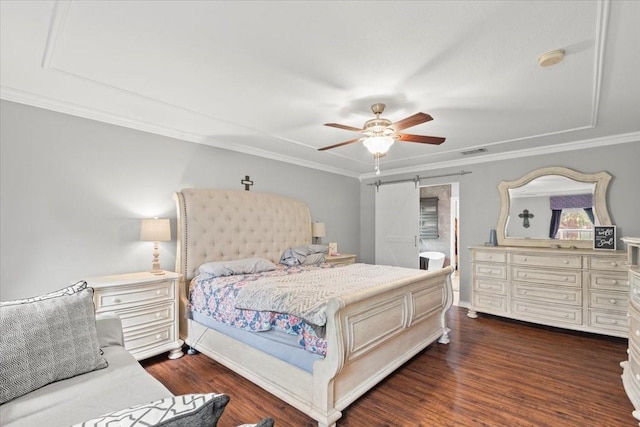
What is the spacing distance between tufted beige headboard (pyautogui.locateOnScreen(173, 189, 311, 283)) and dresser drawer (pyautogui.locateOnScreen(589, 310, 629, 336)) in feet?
12.4

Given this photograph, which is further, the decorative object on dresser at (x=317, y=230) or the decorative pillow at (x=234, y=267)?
the decorative object on dresser at (x=317, y=230)

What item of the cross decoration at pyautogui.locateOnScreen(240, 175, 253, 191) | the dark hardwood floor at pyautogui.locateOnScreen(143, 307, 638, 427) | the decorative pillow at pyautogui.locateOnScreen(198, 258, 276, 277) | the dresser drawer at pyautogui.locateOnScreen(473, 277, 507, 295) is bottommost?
the dark hardwood floor at pyautogui.locateOnScreen(143, 307, 638, 427)

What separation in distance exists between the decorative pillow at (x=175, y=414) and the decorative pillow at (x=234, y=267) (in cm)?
256

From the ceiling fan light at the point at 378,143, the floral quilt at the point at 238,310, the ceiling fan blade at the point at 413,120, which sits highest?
the ceiling fan blade at the point at 413,120

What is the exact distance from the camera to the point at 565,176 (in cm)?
423

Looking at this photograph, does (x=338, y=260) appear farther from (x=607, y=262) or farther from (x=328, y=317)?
(x=607, y=262)

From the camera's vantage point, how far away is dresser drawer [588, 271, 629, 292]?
3527 millimetres

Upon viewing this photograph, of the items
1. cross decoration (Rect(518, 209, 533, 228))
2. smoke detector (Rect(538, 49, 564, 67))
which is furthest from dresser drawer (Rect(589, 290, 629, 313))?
smoke detector (Rect(538, 49, 564, 67))

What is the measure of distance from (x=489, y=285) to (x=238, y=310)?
3627 mm

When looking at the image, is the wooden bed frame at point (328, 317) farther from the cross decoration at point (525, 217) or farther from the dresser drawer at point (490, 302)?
the cross decoration at point (525, 217)

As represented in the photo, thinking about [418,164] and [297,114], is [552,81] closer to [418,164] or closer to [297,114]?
[297,114]

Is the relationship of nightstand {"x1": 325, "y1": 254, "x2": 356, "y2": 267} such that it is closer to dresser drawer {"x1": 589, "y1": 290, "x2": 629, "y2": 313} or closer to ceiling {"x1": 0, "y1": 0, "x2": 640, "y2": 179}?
ceiling {"x1": 0, "y1": 0, "x2": 640, "y2": 179}

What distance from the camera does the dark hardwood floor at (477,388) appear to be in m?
2.13

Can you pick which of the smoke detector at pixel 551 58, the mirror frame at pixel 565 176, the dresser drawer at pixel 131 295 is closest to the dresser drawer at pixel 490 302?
the mirror frame at pixel 565 176
